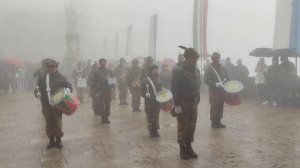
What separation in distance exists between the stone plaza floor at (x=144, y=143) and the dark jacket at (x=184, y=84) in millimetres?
1089

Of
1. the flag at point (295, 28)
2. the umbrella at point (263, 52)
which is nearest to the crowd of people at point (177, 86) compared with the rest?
the umbrella at point (263, 52)

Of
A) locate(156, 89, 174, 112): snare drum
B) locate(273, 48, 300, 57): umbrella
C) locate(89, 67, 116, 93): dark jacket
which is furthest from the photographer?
locate(273, 48, 300, 57): umbrella

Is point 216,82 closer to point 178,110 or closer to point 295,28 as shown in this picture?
point 178,110

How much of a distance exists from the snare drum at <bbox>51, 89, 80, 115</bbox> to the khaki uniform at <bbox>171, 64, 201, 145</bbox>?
200cm

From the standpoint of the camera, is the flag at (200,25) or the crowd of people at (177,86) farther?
the flag at (200,25)

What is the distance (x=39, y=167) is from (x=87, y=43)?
240 feet

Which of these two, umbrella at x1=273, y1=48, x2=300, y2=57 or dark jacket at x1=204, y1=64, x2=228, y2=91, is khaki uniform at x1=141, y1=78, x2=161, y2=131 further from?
umbrella at x1=273, y1=48, x2=300, y2=57

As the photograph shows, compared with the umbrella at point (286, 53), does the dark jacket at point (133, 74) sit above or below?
below

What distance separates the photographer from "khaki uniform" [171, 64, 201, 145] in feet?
22.7

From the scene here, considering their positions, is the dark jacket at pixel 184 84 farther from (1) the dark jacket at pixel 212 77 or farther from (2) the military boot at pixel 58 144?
(1) the dark jacket at pixel 212 77

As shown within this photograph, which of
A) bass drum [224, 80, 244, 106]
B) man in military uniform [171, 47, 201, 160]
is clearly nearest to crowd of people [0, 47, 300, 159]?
man in military uniform [171, 47, 201, 160]

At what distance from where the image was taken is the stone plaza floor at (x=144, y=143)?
22.3 feet

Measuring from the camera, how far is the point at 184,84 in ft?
22.7

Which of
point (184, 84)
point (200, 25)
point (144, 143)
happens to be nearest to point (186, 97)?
point (184, 84)
